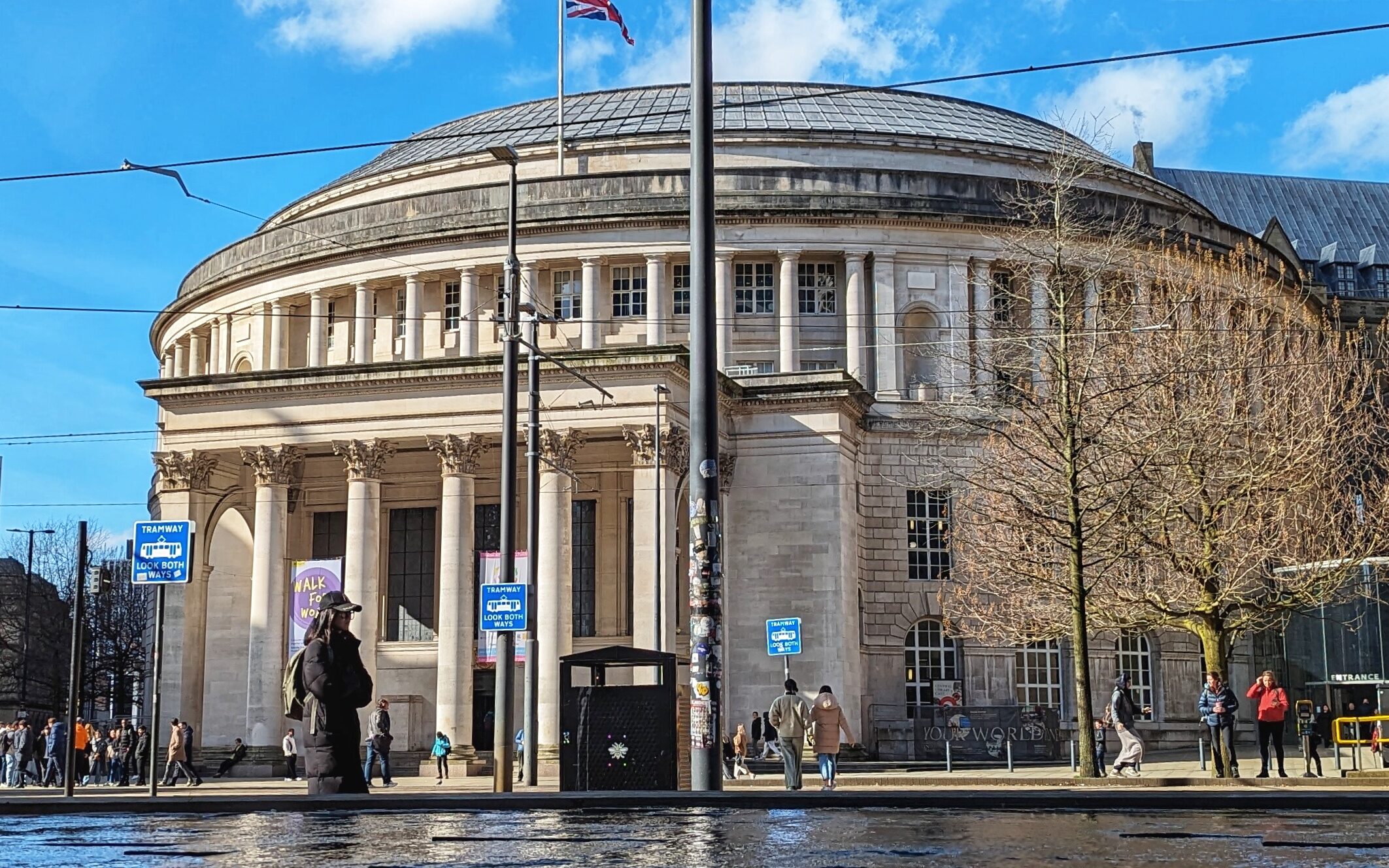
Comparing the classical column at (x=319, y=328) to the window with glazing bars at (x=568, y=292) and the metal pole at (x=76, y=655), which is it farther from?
the metal pole at (x=76, y=655)

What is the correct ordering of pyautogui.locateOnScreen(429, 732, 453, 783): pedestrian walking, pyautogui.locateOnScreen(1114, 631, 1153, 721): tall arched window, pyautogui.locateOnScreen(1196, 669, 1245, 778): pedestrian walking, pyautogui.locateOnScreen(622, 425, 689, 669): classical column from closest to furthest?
pyautogui.locateOnScreen(1196, 669, 1245, 778): pedestrian walking < pyautogui.locateOnScreen(429, 732, 453, 783): pedestrian walking < pyautogui.locateOnScreen(622, 425, 689, 669): classical column < pyautogui.locateOnScreen(1114, 631, 1153, 721): tall arched window

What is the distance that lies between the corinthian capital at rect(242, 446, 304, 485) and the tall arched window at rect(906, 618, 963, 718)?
65.5 feet

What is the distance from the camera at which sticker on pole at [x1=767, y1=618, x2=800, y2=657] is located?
113 feet

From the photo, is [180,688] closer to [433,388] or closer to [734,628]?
[433,388]

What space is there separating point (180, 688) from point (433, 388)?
11.8 meters

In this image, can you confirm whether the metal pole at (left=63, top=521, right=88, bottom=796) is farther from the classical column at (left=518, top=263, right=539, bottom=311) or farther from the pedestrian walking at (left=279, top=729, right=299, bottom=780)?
the classical column at (left=518, top=263, right=539, bottom=311)

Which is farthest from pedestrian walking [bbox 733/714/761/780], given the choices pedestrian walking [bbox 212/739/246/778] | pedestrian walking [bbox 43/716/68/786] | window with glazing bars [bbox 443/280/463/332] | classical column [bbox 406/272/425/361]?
window with glazing bars [bbox 443/280/463/332]

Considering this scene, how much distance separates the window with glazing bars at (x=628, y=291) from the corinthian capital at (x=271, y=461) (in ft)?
41.9

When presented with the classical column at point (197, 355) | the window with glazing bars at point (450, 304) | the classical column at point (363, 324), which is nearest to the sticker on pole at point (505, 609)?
the window with glazing bars at point (450, 304)

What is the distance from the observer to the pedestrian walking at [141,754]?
45.3m

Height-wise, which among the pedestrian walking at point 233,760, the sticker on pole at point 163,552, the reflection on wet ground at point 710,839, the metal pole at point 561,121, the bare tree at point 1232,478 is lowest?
the pedestrian walking at point 233,760

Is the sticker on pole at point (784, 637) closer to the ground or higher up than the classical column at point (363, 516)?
closer to the ground

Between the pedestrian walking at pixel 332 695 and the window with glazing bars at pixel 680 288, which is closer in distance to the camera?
the pedestrian walking at pixel 332 695

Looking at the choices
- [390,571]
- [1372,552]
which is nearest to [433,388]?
[390,571]
